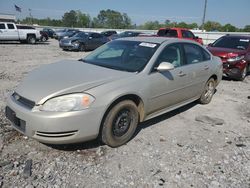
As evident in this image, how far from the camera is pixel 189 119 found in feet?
16.3

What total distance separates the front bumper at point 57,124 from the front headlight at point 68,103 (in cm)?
6

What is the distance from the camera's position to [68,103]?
10.0 feet

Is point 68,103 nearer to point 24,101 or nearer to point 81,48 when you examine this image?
point 24,101

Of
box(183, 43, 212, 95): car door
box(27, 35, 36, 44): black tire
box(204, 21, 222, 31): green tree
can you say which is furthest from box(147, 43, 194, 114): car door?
box(204, 21, 222, 31): green tree

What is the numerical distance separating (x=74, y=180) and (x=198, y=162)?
1.72 m

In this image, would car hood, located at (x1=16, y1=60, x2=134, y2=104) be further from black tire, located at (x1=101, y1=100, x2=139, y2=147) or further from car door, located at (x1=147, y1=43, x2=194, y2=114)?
car door, located at (x1=147, y1=43, x2=194, y2=114)

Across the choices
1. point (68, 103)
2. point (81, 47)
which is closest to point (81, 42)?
point (81, 47)

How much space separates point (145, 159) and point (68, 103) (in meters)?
1.33

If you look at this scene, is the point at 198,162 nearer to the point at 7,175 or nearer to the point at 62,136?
the point at 62,136

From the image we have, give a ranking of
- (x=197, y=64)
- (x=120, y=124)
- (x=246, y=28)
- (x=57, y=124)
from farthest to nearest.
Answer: (x=246, y=28) < (x=197, y=64) < (x=120, y=124) < (x=57, y=124)

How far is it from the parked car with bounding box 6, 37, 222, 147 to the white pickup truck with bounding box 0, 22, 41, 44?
→ 719 inches

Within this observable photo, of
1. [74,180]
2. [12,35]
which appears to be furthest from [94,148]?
[12,35]

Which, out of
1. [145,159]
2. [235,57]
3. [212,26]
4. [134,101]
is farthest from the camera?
[212,26]

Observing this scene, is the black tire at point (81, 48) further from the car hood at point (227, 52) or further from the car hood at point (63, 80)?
the car hood at point (63, 80)
